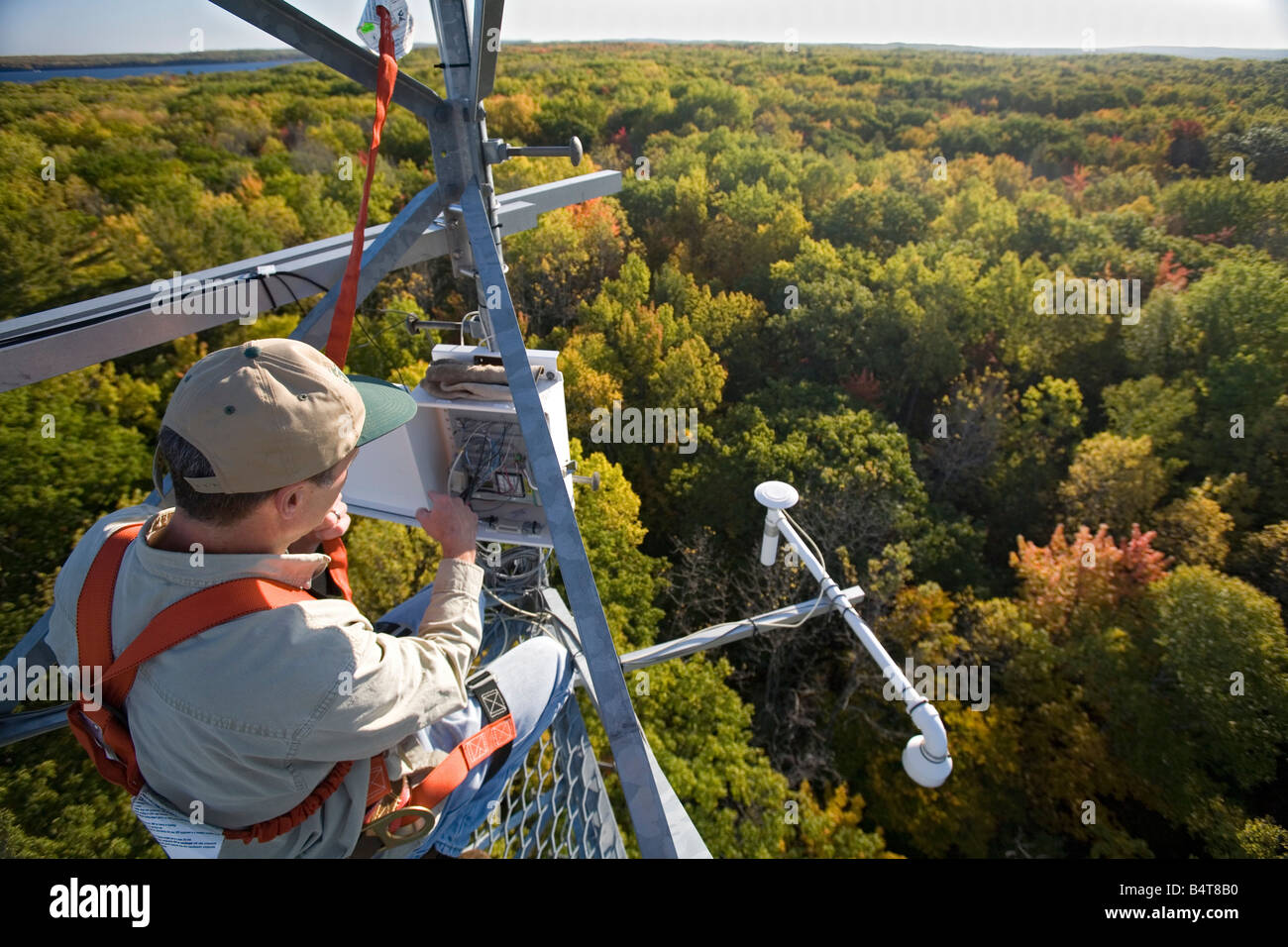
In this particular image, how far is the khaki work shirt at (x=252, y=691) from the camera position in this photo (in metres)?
1.73

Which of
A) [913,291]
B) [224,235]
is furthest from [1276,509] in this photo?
[224,235]

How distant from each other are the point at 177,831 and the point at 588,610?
131 centimetres

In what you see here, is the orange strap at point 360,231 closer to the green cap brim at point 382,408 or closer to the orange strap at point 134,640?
the green cap brim at point 382,408

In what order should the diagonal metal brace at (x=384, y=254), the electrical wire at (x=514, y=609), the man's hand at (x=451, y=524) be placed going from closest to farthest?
the man's hand at (x=451, y=524)
the diagonal metal brace at (x=384, y=254)
the electrical wire at (x=514, y=609)

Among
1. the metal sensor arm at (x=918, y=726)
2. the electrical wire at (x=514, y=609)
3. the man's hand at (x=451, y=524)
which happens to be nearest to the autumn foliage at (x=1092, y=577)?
the metal sensor arm at (x=918, y=726)

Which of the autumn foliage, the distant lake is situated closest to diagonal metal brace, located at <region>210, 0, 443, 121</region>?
the autumn foliage

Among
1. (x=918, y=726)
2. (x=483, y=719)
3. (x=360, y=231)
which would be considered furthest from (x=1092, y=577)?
(x=360, y=231)

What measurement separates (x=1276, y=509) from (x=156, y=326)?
25.2 meters

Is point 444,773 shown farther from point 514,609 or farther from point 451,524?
point 514,609

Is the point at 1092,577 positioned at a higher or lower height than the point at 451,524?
lower

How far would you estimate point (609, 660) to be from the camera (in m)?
2.30

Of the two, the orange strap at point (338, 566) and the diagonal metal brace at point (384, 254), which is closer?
the orange strap at point (338, 566)

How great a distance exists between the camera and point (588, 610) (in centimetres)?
233

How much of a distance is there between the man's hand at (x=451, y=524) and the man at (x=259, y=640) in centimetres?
58
